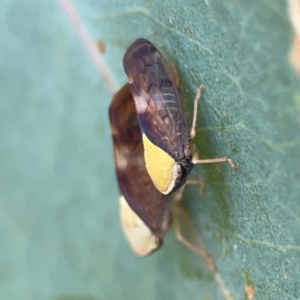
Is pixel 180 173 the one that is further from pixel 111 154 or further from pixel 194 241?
pixel 111 154

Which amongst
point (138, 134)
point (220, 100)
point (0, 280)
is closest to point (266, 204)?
point (220, 100)

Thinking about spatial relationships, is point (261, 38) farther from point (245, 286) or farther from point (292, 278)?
point (245, 286)

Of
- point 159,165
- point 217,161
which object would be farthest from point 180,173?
point 217,161

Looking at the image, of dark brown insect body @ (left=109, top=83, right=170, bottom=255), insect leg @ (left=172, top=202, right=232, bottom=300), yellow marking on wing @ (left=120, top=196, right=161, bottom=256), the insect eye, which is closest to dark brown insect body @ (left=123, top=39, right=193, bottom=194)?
the insect eye

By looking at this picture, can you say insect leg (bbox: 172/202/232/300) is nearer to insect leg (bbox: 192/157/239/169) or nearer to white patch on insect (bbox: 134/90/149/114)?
insect leg (bbox: 192/157/239/169)

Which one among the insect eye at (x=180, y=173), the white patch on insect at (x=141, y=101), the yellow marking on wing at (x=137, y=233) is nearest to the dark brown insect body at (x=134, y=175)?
the yellow marking on wing at (x=137, y=233)

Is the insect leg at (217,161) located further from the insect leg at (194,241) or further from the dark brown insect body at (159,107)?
the insect leg at (194,241)
